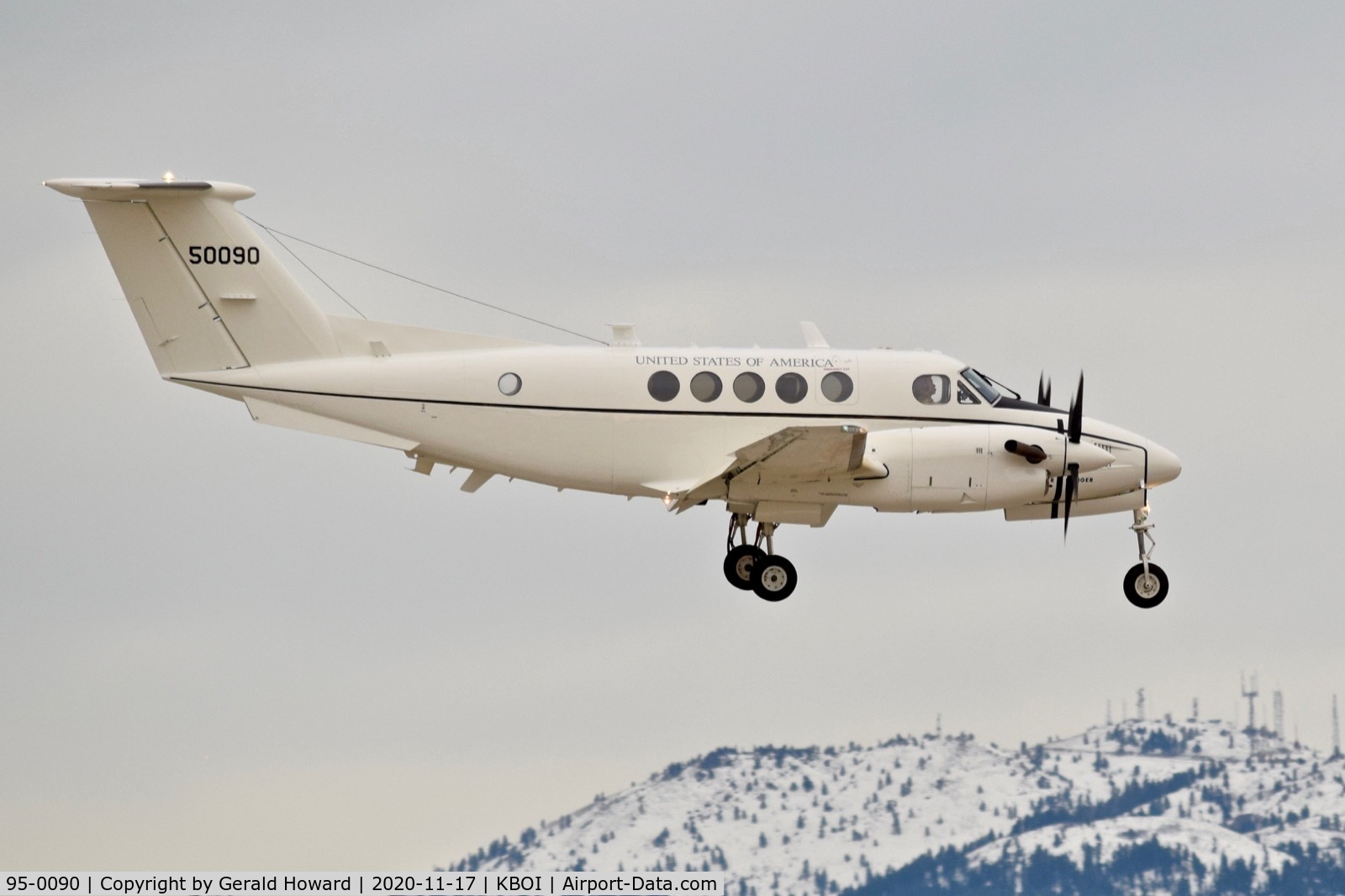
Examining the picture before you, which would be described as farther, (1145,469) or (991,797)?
(991,797)

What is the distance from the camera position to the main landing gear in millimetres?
37000

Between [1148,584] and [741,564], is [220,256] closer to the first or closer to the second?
[741,564]

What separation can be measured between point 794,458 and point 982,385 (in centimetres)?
440

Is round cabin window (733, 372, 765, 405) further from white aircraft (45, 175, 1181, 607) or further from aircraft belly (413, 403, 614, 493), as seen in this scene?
aircraft belly (413, 403, 614, 493)

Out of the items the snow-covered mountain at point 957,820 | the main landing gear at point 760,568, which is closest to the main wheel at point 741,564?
the main landing gear at point 760,568

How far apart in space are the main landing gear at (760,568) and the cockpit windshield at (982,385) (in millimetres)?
4486

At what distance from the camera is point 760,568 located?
3706 cm

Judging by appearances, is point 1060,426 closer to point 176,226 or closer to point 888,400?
point 888,400

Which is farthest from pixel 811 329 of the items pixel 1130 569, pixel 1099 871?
pixel 1099 871

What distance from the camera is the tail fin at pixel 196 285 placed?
35594 millimetres

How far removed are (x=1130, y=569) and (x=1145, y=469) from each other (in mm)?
2199

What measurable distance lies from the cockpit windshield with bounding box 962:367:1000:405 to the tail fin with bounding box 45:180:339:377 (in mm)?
11482

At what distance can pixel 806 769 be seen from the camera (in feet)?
595

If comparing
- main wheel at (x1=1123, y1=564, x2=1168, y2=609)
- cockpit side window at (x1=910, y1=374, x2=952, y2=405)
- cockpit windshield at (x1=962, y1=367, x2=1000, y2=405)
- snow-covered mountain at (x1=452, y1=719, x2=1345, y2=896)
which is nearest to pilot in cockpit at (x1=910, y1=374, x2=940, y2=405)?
cockpit side window at (x1=910, y1=374, x2=952, y2=405)
